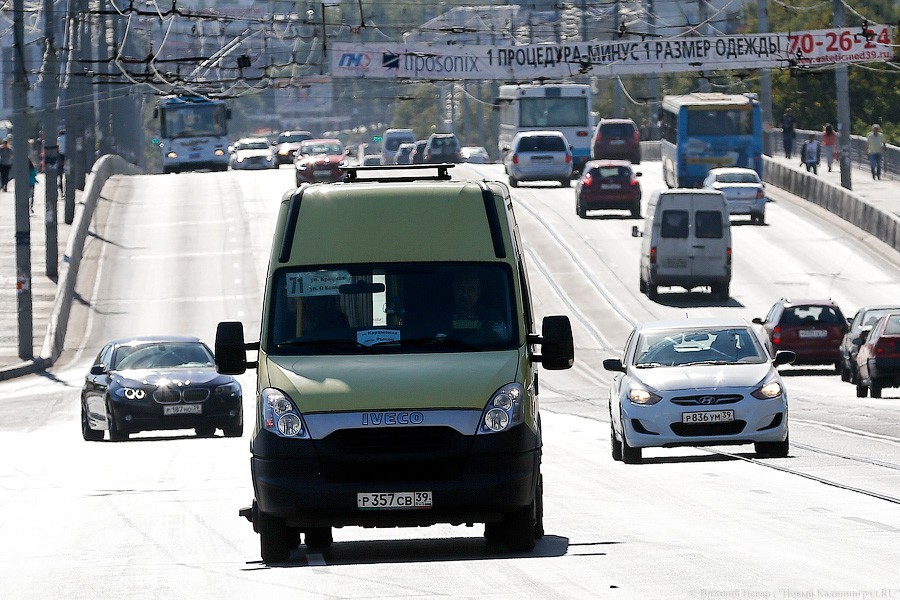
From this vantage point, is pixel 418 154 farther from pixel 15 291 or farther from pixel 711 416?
pixel 711 416

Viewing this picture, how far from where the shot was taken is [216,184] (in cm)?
6925

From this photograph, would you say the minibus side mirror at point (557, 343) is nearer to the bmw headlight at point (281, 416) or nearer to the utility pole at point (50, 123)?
the bmw headlight at point (281, 416)

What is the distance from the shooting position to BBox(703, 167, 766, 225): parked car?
55344mm

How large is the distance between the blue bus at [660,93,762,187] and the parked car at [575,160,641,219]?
308 centimetres

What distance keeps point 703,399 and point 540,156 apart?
4586 centimetres

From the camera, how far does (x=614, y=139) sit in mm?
71875

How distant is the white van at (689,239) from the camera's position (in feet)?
144

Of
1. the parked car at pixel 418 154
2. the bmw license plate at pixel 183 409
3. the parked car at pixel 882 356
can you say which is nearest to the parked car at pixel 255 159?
the parked car at pixel 418 154

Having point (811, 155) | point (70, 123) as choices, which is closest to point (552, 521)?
point (70, 123)

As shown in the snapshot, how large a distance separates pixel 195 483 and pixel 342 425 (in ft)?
22.2

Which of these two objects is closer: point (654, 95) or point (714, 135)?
point (714, 135)

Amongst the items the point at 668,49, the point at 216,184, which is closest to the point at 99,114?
the point at 216,184

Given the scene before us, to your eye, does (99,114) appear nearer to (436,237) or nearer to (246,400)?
(246,400)

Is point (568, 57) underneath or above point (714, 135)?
above
